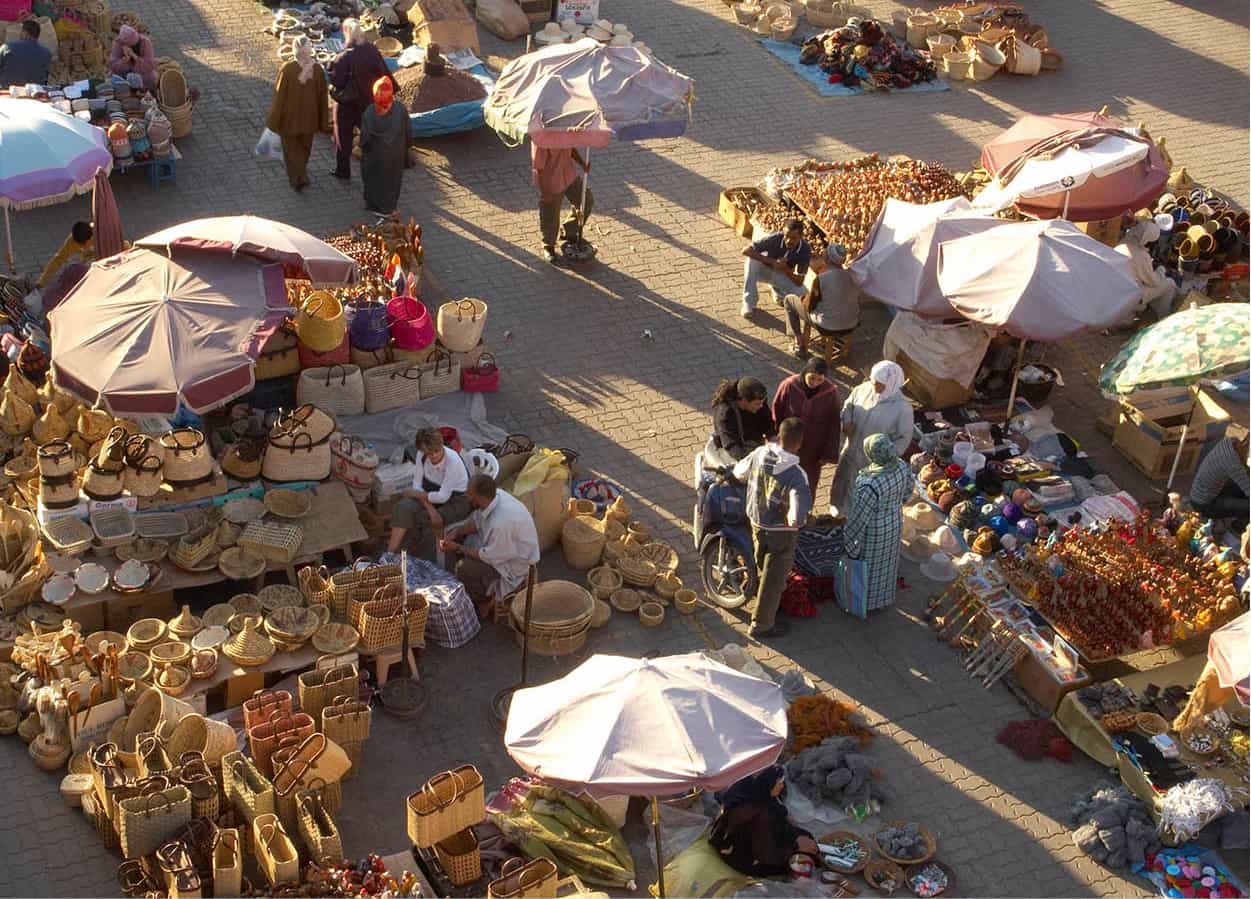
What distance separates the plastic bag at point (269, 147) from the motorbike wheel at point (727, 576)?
7632 mm

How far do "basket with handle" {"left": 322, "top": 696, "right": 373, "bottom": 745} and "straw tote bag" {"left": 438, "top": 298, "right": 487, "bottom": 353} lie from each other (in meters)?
4.09

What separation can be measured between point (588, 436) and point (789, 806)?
4.19 m

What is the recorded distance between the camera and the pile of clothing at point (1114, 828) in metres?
9.65

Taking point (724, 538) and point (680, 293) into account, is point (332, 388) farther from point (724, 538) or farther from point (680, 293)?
point (680, 293)

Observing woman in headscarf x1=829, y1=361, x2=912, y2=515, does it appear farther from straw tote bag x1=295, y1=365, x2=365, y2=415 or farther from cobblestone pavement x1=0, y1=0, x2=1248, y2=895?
straw tote bag x1=295, y1=365, x2=365, y2=415

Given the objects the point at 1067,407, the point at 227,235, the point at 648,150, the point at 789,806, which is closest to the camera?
the point at 789,806

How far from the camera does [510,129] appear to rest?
1429 cm

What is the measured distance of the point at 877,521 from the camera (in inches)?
436

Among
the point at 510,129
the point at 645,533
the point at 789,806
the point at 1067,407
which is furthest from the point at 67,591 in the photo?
the point at 1067,407

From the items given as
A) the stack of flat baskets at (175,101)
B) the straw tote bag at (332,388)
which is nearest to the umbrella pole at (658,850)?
the straw tote bag at (332,388)

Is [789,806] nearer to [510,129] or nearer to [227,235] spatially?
[227,235]

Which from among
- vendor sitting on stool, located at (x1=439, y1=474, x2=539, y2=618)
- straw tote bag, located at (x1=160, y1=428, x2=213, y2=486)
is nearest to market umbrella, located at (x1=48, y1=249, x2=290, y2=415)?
straw tote bag, located at (x1=160, y1=428, x2=213, y2=486)

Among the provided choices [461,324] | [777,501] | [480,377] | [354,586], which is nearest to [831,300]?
[480,377]

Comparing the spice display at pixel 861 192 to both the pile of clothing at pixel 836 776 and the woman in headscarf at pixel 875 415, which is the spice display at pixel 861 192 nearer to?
the woman in headscarf at pixel 875 415
